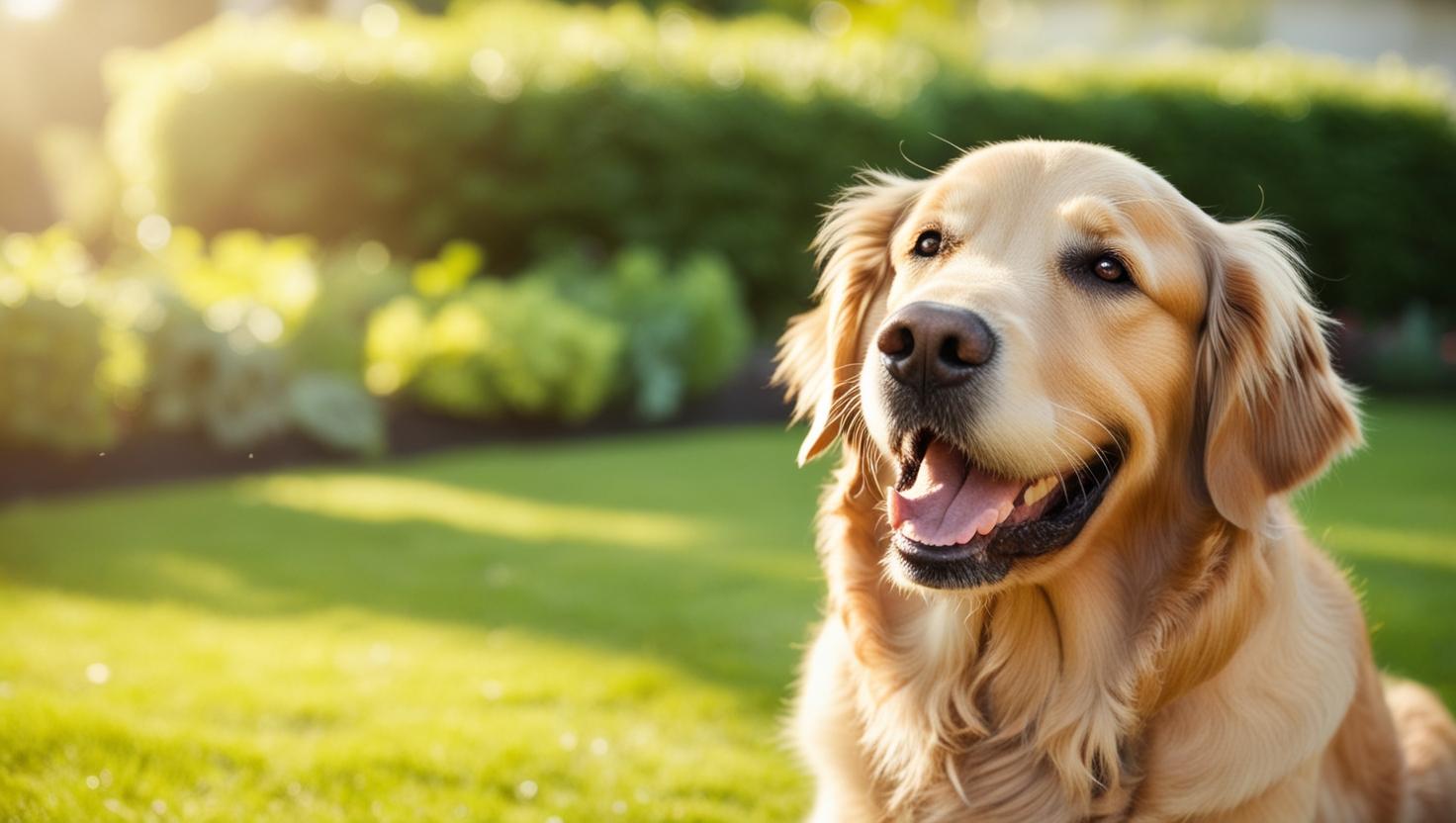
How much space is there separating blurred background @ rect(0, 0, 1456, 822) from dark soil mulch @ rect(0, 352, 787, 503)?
3 cm

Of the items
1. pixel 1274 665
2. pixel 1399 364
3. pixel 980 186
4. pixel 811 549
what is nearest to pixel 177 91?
pixel 811 549

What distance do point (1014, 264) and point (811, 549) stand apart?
404cm

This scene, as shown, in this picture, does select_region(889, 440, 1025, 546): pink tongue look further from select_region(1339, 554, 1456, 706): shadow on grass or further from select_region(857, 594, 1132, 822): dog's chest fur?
select_region(1339, 554, 1456, 706): shadow on grass

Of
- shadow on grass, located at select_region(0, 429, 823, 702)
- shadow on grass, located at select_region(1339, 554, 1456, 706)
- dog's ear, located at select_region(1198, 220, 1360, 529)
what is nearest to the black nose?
dog's ear, located at select_region(1198, 220, 1360, 529)

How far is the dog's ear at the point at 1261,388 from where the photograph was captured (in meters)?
2.64

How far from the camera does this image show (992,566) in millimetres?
Result: 2504

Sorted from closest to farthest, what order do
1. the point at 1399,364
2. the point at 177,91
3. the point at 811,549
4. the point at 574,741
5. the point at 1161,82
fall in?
the point at 574,741
the point at 811,549
the point at 177,91
the point at 1399,364
the point at 1161,82

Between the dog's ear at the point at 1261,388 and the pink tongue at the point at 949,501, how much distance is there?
501mm

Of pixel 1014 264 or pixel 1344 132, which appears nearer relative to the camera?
pixel 1014 264

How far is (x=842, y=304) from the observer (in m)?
3.19

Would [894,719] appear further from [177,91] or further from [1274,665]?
[177,91]

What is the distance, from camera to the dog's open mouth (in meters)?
2.50

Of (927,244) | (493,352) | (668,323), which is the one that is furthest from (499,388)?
(927,244)

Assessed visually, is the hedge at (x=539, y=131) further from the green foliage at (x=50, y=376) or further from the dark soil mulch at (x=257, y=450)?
the green foliage at (x=50, y=376)
